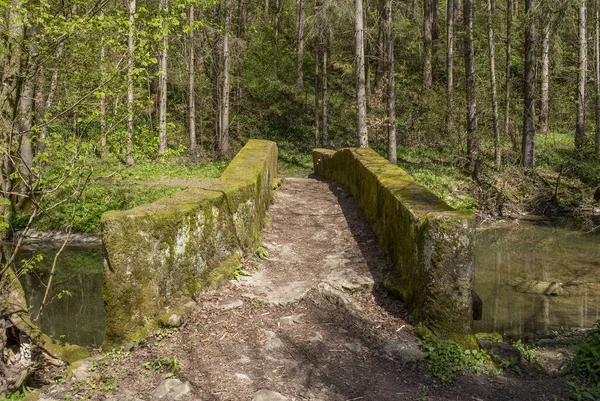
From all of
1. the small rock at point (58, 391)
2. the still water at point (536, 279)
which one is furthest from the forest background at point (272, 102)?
the still water at point (536, 279)

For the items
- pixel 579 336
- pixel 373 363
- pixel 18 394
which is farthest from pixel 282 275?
pixel 579 336

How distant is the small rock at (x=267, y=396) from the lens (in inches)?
163

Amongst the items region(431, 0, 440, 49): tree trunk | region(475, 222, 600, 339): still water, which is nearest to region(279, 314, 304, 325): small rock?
region(475, 222, 600, 339): still water

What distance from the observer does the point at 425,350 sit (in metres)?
5.09

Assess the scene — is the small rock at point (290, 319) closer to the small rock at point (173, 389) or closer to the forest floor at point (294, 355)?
the forest floor at point (294, 355)

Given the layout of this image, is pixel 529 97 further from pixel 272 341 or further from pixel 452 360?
pixel 272 341

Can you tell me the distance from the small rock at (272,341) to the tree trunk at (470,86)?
582 inches

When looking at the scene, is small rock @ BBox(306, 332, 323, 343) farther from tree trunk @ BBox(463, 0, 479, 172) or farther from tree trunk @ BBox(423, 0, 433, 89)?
tree trunk @ BBox(423, 0, 433, 89)

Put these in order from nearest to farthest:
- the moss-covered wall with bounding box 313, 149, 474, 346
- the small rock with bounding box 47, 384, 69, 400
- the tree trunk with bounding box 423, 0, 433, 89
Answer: the small rock with bounding box 47, 384, 69, 400 → the moss-covered wall with bounding box 313, 149, 474, 346 → the tree trunk with bounding box 423, 0, 433, 89

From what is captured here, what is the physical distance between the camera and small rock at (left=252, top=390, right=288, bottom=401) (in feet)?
13.6

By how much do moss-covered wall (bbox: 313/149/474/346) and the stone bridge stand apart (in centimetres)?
1

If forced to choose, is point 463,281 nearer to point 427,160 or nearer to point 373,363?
point 373,363

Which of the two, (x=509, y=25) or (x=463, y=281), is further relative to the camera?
(x=509, y=25)

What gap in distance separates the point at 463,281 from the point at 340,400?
6.42 feet
